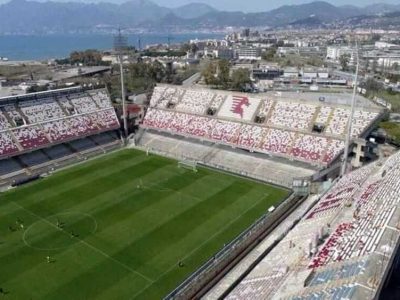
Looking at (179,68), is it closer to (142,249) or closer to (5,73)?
(5,73)

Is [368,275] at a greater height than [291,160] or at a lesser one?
greater

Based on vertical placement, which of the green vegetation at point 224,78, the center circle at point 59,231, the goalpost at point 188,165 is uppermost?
the green vegetation at point 224,78

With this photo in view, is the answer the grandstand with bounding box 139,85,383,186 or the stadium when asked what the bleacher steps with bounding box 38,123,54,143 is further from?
the grandstand with bounding box 139,85,383,186

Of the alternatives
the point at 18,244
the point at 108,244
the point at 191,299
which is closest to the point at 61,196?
the point at 18,244

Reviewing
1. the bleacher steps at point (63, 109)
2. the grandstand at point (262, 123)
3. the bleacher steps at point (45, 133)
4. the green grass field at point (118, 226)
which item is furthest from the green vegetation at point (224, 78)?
the bleacher steps at point (45, 133)

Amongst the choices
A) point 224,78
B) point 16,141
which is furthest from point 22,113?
point 224,78

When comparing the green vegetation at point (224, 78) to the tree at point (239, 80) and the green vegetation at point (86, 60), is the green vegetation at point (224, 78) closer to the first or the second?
the tree at point (239, 80)

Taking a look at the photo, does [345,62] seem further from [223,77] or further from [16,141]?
[16,141]
